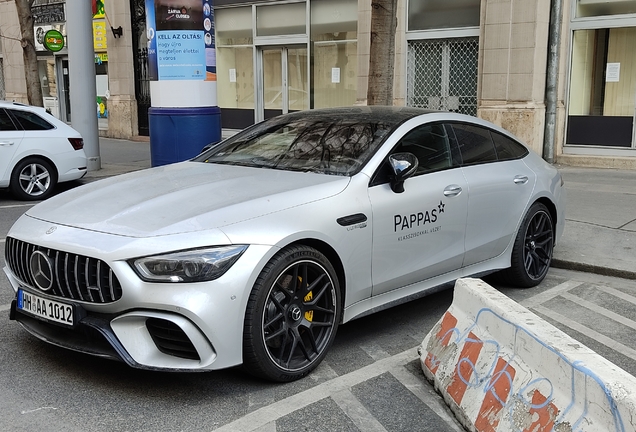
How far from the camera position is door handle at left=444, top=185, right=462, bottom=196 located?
16.1 ft

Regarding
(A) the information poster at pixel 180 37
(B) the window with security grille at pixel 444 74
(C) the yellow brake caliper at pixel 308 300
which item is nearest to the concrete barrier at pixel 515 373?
(C) the yellow brake caliper at pixel 308 300

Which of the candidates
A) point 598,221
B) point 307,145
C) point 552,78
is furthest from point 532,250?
point 552,78

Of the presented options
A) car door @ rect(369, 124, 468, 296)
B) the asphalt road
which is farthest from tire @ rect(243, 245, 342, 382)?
car door @ rect(369, 124, 468, 296)

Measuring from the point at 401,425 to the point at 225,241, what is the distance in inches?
50.4

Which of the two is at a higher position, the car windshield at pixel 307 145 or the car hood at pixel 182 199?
the car windshield at pixel 307 145

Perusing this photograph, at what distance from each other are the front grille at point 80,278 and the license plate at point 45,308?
0.18 ft

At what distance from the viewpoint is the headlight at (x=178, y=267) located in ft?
11.5

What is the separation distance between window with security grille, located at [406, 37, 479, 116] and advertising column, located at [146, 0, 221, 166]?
17.9 ft

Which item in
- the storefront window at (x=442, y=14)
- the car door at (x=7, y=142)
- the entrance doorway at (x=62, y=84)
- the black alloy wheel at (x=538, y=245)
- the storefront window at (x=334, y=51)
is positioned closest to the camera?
Result: the black alloy wheel at (x=538, y=245)

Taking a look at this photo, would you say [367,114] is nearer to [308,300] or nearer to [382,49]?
[308,300]

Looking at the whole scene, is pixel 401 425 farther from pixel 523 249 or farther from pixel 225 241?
pixel 523 249

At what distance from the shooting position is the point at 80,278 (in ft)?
11.9

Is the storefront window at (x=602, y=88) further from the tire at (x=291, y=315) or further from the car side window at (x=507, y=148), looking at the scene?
the tire at (x=291, y=315)

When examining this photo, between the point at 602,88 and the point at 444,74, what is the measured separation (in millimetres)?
3072
